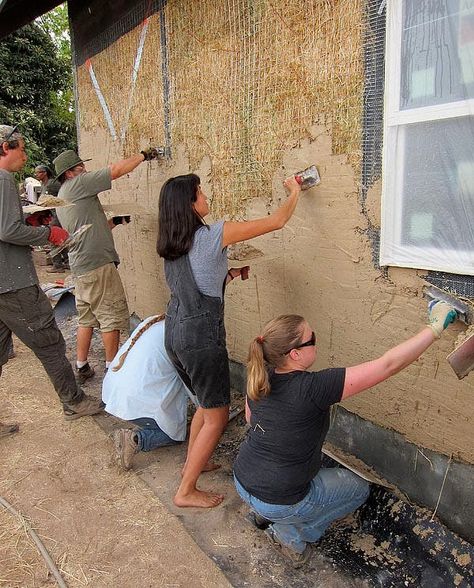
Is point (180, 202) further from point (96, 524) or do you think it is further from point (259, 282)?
point (96, 524)

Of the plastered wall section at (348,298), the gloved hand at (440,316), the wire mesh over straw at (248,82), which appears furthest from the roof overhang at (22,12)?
the gloved hand at (440,316)

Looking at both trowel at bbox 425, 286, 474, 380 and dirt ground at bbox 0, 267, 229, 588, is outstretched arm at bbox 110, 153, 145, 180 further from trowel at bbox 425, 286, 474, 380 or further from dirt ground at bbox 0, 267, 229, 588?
trowel at bbox 425, 286, 474, 380

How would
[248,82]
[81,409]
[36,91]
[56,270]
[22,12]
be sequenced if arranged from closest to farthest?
1. [248,82]
2. [81,409]
3. [22,12]
4. [56,270]
5. [36,91]

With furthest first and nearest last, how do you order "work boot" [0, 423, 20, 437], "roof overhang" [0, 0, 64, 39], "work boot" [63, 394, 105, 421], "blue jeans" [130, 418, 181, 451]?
"roof overhang" [0, 0, 64, 39]
"work boot" [63, 394, 105, 421]
"work boot" [0, 423, 20, 437]
"blue jeans" [130, 418, 181, 451]

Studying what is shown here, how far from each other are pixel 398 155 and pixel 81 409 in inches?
123

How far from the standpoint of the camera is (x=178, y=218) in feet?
9.02

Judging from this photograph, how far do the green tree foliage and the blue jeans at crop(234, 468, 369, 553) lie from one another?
46.9 ft

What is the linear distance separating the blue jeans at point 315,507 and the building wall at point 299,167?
1.56 ft

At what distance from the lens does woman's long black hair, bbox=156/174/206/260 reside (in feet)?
9.00

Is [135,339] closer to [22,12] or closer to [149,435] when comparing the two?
[149,435]

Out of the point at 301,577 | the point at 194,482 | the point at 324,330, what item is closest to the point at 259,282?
the point at 324,330

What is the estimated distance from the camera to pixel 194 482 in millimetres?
2973

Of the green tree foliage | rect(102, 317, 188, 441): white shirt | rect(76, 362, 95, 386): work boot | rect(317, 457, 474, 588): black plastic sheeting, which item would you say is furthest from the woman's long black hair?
the green tree foliage

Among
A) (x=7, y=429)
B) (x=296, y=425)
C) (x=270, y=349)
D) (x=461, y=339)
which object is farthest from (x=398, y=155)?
(x=7, y=429)
